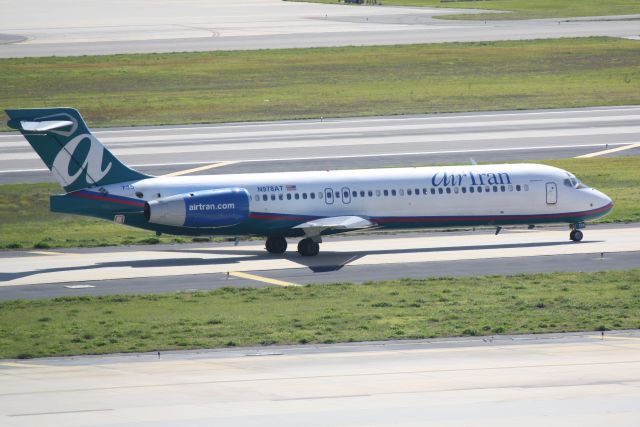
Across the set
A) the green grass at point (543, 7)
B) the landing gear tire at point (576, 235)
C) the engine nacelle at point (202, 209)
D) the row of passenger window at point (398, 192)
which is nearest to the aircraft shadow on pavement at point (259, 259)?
the landing gear tire at point (576, 235)

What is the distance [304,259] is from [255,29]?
110589mm

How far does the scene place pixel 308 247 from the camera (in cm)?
5228

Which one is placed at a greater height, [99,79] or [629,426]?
[99,79]

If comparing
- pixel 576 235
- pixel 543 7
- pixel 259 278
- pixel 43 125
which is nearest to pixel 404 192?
pixel 576 235

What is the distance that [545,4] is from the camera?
183375mm

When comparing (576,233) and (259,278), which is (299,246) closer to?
(259,278)

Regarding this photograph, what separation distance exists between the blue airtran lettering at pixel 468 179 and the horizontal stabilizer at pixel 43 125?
1531 cm

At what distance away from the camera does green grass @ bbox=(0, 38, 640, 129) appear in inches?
3959

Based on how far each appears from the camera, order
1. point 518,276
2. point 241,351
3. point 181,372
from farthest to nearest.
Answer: point 518,276, point 241,351, point 181,372

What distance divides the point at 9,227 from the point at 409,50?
249ft

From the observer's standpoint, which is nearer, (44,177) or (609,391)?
(609,391)

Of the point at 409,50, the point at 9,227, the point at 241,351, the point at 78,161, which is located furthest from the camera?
the point at 409,50

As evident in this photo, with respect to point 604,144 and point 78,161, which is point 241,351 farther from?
point 604,144

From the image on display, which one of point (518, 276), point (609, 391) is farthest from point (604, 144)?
point (609, 391)
